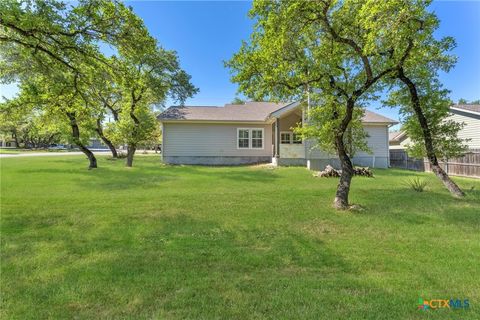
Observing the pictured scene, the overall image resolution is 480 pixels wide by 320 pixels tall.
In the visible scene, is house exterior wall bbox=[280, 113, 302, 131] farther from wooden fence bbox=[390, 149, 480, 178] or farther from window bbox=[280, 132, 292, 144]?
wooden fence bbox=[390, 149, 480, 178]

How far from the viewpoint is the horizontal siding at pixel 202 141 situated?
68.4 ft

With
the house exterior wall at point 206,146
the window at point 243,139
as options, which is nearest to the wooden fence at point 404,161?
the house exterior wall at point 206,146

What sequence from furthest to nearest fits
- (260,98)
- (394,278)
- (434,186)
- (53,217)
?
1. (434,186)
2. (260,98)
3. (53,217)
4. (394,278)

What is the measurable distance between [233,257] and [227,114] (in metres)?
18.4

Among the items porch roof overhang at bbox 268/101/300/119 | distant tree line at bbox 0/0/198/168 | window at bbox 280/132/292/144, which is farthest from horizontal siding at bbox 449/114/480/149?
distant tree line at bbox 0/0/198/168

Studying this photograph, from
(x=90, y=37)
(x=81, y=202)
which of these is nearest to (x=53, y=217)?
(x=81, y=202)

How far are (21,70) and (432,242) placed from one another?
1043cm

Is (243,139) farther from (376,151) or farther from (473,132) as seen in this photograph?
(473,132)

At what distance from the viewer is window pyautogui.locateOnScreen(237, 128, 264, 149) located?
21484 mm

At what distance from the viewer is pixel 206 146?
21.1m

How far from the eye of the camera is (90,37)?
674 cm

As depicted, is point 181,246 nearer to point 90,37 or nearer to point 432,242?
point 432,242

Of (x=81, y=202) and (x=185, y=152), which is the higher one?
(x=185, y=152)

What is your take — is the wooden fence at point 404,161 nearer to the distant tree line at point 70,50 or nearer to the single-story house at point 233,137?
the single-story house at point 233,137
